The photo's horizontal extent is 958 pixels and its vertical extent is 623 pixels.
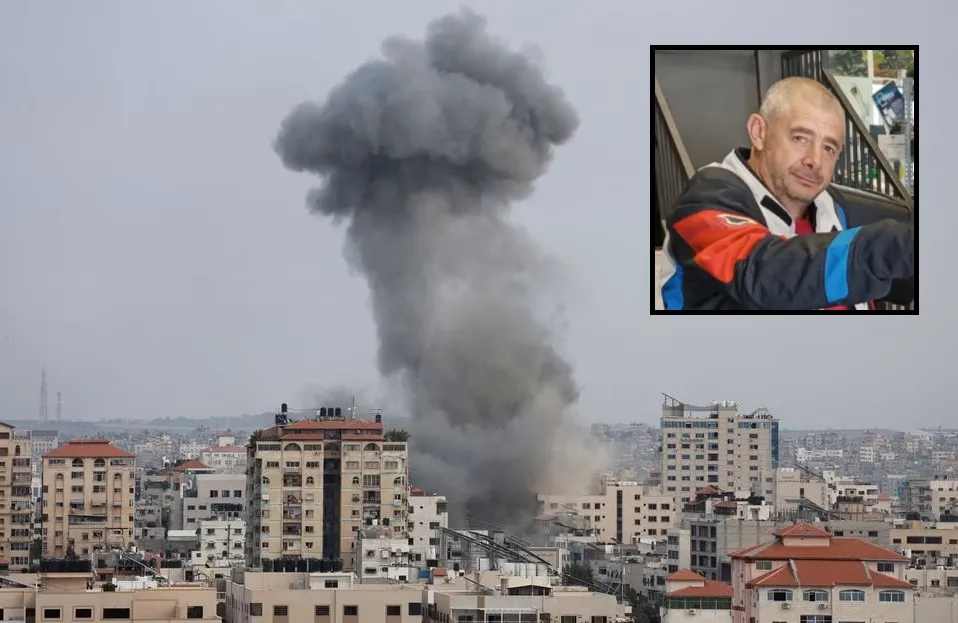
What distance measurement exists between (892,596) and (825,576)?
0.45 meters

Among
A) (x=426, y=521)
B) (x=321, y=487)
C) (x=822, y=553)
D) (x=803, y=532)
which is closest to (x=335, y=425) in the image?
(x=321, y=487)

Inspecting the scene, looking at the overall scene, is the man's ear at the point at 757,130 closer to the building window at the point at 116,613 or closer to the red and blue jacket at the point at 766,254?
the red and blue jacket at the point at 766,254

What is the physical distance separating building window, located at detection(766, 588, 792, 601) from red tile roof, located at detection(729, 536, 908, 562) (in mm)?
357

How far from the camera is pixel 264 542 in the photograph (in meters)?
24.9

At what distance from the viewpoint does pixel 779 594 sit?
A: 15055mm

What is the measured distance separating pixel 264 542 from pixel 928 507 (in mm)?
16594

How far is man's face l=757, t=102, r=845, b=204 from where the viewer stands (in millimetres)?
11164

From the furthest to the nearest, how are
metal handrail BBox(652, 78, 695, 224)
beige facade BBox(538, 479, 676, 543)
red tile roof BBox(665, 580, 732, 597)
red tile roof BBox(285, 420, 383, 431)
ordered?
beige facade BBox(538, 479, 676, 543) < red tile roof BBox(285, 420, 383, 431) < red tile roof BBox(665, 580, 732, 597) < metal handrail BBox(652, 78, 695, 224)

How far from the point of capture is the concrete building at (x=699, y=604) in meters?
17.3

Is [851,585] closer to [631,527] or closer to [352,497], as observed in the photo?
[352,497]

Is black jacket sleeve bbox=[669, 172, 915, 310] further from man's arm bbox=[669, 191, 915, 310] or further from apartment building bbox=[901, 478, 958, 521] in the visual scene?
apartment building bbox=[901, 478, 958, 521]

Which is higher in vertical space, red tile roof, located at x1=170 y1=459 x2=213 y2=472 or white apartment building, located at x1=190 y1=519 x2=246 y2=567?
red tile roof, located at x1=170 y1=459 x2=213 y2=472

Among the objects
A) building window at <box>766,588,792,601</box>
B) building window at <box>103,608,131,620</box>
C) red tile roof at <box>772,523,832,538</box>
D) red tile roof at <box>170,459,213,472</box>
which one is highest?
red tile roof at <box>772,523,832,538</box>

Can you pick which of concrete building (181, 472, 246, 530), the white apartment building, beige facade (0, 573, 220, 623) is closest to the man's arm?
beige facade (0, 573, 220, 623)
